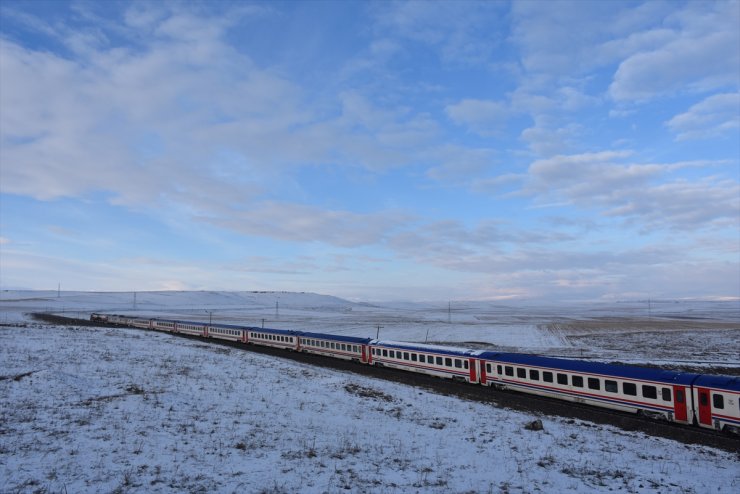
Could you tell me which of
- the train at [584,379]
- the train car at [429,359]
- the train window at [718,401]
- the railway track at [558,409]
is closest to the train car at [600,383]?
the train at [584,379]

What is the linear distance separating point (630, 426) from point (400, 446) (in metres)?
12.6

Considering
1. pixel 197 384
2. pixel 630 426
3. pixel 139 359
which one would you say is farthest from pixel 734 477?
pixel 139 359

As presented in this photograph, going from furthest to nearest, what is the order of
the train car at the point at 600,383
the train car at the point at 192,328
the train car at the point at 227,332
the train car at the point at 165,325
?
the train car at the point at 165,325, the train car at the point at 192,328, the train car at the point at 227,332, the train car at the point at 600,383

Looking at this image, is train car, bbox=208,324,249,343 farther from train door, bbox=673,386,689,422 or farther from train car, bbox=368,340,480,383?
train door, bbox=673,386,689,422

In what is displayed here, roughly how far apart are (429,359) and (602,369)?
13304mm

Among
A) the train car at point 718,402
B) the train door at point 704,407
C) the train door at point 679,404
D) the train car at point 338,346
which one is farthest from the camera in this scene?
the train car at point 338,346

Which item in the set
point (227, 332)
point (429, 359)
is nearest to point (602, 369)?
point (429, 359)

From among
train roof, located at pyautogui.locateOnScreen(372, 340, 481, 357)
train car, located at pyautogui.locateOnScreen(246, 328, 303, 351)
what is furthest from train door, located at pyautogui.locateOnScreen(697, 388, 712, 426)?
train car, located at pyautogui.locateOnScreen(246, 328, 303, 351)

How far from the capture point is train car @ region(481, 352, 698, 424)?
70.9ft

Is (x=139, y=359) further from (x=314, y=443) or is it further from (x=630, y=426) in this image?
(x=630, y=426)

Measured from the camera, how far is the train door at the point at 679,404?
21172 mm

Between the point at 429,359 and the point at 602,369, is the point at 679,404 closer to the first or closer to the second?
the point at 602,369

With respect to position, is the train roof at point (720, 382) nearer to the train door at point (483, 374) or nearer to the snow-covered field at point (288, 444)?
the snow-covered field at point (288, 444)

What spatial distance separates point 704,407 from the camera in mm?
20531
